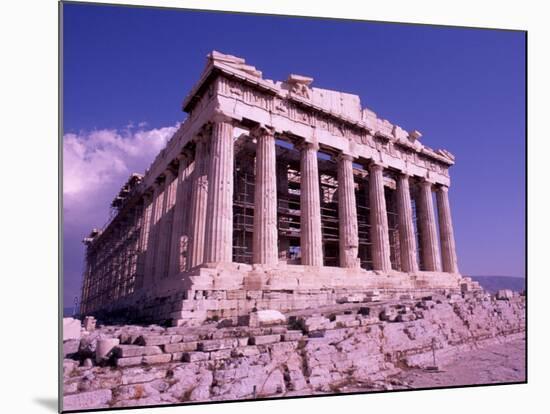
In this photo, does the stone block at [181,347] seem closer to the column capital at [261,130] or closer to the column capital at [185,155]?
the column capital at [261,130]

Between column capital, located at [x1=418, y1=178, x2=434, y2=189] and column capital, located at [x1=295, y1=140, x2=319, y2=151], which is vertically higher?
column capital, located at [x1=295, y1=140, x2=319, y2=151]

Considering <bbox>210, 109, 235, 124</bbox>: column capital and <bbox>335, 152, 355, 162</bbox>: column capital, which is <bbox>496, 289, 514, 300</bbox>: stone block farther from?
<bbox>210, 109, 235, 124</bbox>: column capital

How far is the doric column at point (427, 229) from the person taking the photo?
26.6 m

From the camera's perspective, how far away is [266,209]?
59.6 feet

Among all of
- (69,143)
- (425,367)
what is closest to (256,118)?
(69,143)

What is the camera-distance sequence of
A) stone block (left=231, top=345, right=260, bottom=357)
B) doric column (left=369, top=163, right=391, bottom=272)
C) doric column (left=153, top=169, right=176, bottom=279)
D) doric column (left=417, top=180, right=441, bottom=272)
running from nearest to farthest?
stone block (left=231, top=345, right=260, bottom=357)
doric column (left=153, top=169, right=176, bottom=279)
doric column (left=369, top=163, right=391, bottom=272)
doric column (left=417, top=180, right=441, bottom=272)

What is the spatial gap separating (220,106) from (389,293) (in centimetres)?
1026

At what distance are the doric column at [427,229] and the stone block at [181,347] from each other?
20.0m

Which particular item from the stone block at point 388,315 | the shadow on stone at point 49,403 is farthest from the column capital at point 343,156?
the shadow on stone at point 49,403

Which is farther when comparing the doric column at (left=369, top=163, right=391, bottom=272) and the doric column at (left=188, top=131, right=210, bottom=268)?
the doric column at (left=369, top=163, right=391, bottom=272)

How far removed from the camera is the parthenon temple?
1595 centimetres

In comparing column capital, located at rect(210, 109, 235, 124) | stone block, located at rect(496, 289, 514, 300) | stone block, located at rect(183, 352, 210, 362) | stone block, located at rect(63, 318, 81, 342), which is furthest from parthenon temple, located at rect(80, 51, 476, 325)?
stone block, located at rect(496, 289, 514, 300)

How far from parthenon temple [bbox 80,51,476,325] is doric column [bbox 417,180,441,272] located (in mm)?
83

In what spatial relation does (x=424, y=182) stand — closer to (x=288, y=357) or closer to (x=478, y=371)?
(x=478, y=371)
